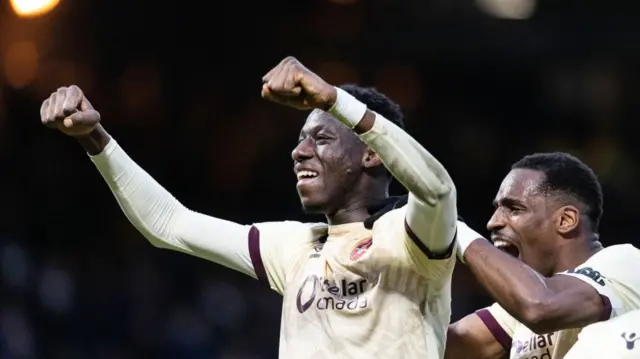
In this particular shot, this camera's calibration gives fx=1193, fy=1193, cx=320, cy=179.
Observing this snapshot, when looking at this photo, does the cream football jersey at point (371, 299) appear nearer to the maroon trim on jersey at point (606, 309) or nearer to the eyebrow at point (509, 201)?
the maroon trim on jersey at point (606, 309)

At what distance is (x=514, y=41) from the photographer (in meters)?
10.2

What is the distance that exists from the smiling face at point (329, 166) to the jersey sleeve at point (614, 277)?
756 millimetres

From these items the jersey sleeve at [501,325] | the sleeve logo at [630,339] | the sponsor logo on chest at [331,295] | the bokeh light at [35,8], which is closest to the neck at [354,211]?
the sponsor logo on chest at [331,295]

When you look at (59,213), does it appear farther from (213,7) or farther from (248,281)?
(213,7)

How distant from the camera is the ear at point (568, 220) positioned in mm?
3883

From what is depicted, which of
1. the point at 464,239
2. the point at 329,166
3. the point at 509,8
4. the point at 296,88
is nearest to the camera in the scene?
the point at 296,88

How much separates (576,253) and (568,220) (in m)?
0.11

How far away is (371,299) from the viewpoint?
10.4ft

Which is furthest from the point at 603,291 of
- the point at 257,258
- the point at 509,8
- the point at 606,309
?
the point at 509,8

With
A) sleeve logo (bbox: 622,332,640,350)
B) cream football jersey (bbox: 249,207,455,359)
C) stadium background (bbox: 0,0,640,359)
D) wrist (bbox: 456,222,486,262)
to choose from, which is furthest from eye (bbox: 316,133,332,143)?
stadium background (bbox: 0,0,640,359)

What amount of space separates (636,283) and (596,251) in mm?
293

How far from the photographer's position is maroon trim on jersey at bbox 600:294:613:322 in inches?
138

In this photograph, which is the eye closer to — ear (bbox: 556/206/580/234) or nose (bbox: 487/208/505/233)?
nose (bbox: 487/208/505/233)

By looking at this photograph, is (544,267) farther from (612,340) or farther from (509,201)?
(612,340)
